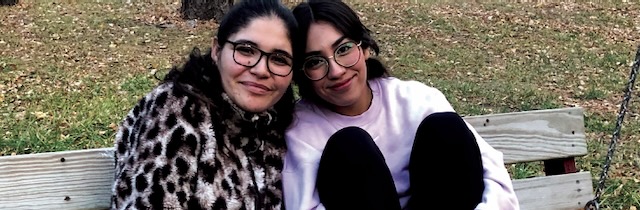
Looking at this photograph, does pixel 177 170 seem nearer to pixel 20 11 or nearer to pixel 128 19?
pixel 128 19

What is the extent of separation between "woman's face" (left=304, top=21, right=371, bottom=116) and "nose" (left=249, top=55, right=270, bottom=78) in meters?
0.24

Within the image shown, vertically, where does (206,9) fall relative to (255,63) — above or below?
below

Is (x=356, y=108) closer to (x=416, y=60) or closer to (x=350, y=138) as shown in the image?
(x=350, y=138)

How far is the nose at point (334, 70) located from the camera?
242 cm

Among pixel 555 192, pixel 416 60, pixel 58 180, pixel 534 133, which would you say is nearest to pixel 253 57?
pixel 58 180

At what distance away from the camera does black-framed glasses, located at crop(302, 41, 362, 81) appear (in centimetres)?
243

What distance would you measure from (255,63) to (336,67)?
0.33 m

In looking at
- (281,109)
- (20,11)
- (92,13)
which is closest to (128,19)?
(92,13)

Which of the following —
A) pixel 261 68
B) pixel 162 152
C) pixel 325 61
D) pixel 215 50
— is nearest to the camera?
pixel 162 152

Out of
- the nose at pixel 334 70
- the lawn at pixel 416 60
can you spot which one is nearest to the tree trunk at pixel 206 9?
the lawn at pixel 416 60

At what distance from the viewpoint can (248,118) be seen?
7.56ft

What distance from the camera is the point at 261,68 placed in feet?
7.24

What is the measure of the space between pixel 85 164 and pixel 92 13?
839 cm

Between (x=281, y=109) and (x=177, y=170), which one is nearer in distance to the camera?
(x=177, y=170)
